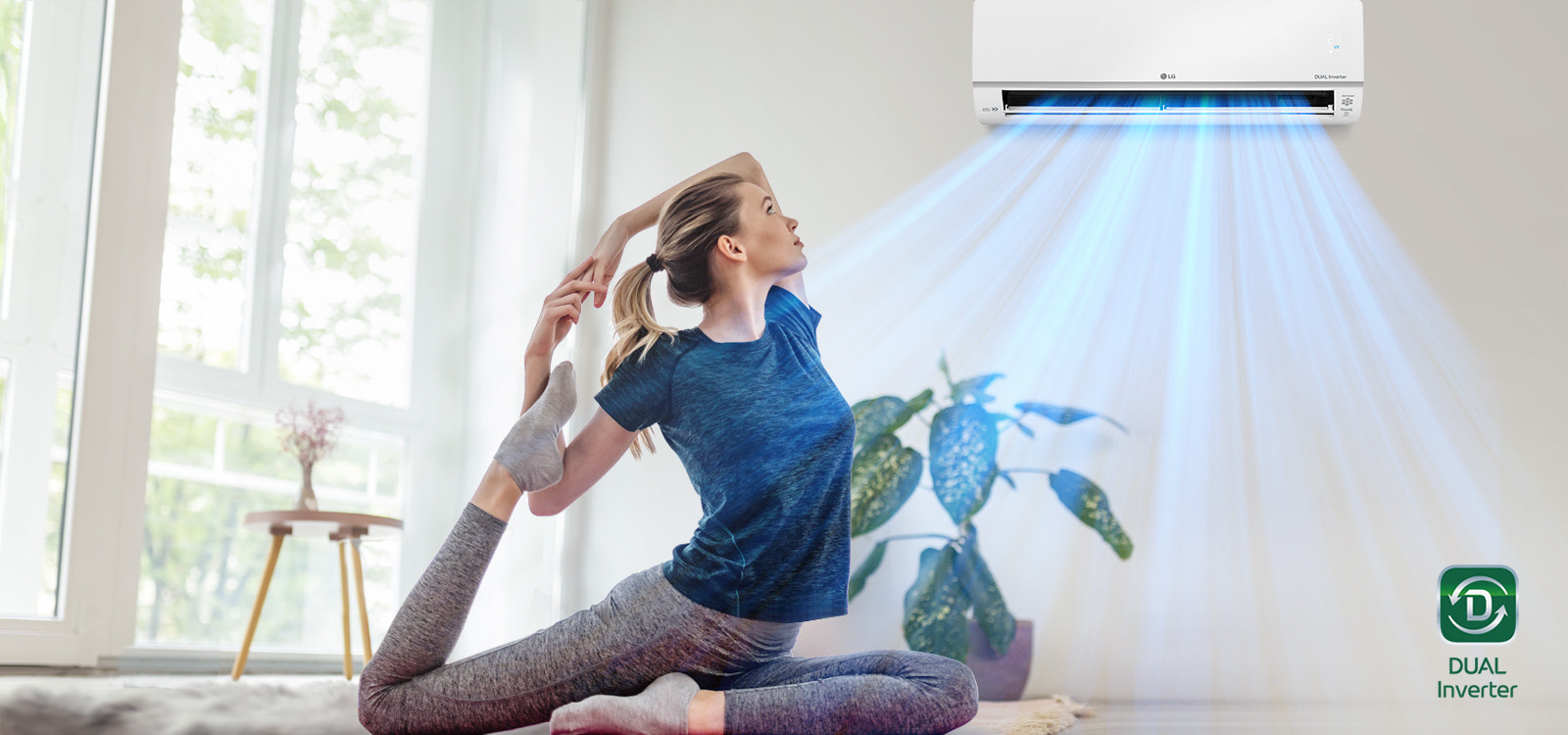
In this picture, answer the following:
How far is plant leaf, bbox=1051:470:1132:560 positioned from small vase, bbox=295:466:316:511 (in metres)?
1.10

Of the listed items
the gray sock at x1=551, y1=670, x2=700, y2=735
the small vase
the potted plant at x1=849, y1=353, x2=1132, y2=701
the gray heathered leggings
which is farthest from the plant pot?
the small vase

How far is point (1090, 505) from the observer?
1.71m

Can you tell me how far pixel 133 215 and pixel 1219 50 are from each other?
1585 mm

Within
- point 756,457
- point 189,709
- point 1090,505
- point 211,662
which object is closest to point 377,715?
point 189,709

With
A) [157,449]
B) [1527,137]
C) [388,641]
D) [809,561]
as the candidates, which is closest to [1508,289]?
[1527,137]

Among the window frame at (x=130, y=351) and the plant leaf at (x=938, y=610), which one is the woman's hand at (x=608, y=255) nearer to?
the window frame at (x=130, y=351)

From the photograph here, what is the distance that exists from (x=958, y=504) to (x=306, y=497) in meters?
0.97

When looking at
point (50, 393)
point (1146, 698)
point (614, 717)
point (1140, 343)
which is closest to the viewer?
point (614, 717)

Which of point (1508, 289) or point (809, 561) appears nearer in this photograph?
point (809, 561)

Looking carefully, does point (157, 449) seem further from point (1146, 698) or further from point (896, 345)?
point (1146, 698)

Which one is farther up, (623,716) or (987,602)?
(987,602)

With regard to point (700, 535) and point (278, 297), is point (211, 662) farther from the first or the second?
point (700, 535)

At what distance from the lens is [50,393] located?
1.47 meters

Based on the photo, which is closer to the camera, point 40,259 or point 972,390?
point 40,259
